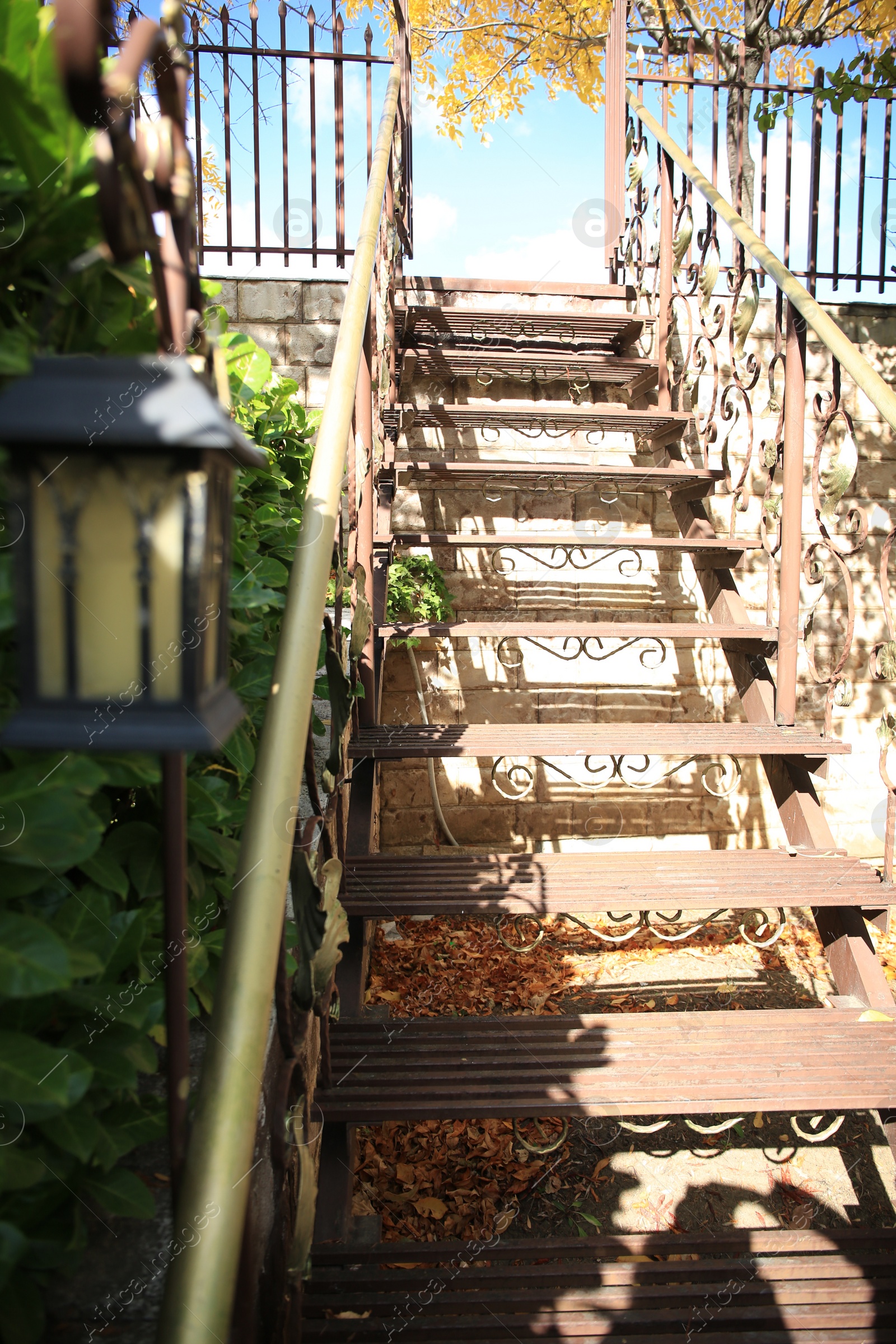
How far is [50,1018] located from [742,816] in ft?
12.6

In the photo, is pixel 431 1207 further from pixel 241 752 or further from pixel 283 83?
pixel 283 83

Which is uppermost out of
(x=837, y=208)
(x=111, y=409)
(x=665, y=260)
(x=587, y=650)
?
(x=837, y=208)

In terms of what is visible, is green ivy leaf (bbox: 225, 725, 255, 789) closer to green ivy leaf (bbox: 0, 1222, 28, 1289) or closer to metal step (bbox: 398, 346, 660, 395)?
green ivy leaf (bbox: 0, 1222, 28, 1289)

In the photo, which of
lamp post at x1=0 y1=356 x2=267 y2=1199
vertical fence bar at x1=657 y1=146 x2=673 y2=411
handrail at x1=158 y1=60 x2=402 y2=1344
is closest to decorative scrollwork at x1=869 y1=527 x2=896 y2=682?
vertical fence bar at x1=657 y1=146 x2=673 y2=411

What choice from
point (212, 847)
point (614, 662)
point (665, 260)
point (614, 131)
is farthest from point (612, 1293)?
point (614, 131)

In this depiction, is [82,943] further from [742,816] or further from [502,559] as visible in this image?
[742,816]

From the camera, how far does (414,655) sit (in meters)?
3.83

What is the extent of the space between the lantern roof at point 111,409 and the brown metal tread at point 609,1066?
4.43 ft

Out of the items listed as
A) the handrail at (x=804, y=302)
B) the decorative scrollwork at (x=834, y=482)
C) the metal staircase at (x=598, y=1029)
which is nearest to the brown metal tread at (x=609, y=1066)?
the metal staircase at (x=598, y=1029)

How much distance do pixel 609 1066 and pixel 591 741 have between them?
38.1 inches

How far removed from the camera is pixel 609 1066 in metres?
1.60

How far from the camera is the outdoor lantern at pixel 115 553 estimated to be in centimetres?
51

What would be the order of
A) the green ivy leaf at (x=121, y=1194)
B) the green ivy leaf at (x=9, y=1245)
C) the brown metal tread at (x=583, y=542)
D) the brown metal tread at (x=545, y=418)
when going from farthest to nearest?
the brown metal tread at (x=545, y=418) → the brown metal tread at (x=583, y=542) → the green ivy leaf at (x=121, y=1194) → the green ivy leaf at (x=9, y=1245)

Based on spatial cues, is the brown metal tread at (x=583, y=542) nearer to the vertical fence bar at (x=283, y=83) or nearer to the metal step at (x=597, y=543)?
the metal step at (x=597, y=543)
